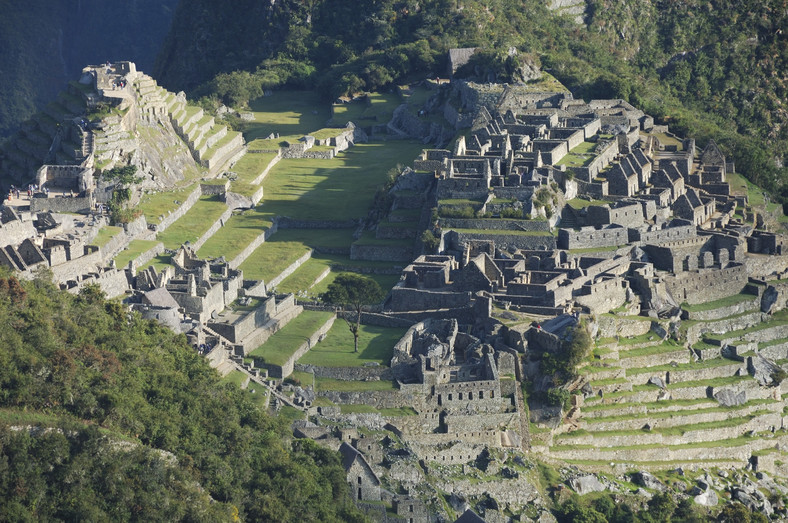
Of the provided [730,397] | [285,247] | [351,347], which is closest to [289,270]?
[285,247]

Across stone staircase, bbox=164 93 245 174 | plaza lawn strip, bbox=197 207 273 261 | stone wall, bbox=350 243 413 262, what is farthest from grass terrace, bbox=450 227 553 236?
stone staircase, bbox=164 93 245 174

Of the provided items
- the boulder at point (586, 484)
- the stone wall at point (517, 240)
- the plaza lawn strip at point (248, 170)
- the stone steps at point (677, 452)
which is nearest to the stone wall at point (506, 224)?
the stone wall at point (517, 240)

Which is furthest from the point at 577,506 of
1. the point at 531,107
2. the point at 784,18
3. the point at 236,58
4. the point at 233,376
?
the point at 236,58

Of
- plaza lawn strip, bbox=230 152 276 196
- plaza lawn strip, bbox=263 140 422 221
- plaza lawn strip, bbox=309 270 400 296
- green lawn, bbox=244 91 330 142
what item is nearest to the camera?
plaza lawn strip, bbox=309 270 400 296

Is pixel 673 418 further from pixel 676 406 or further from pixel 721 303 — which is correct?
pixel 721 303

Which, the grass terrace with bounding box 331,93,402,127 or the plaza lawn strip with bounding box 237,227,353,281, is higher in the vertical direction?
the plaza lawn strip with bounding box 237,227,353,281

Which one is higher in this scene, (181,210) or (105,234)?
(105,234)

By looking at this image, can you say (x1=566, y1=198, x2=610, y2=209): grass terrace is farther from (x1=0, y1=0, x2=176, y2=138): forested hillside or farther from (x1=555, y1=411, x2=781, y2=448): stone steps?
(x1=0, y1=0, x2=176, y2=138): forested hillside
